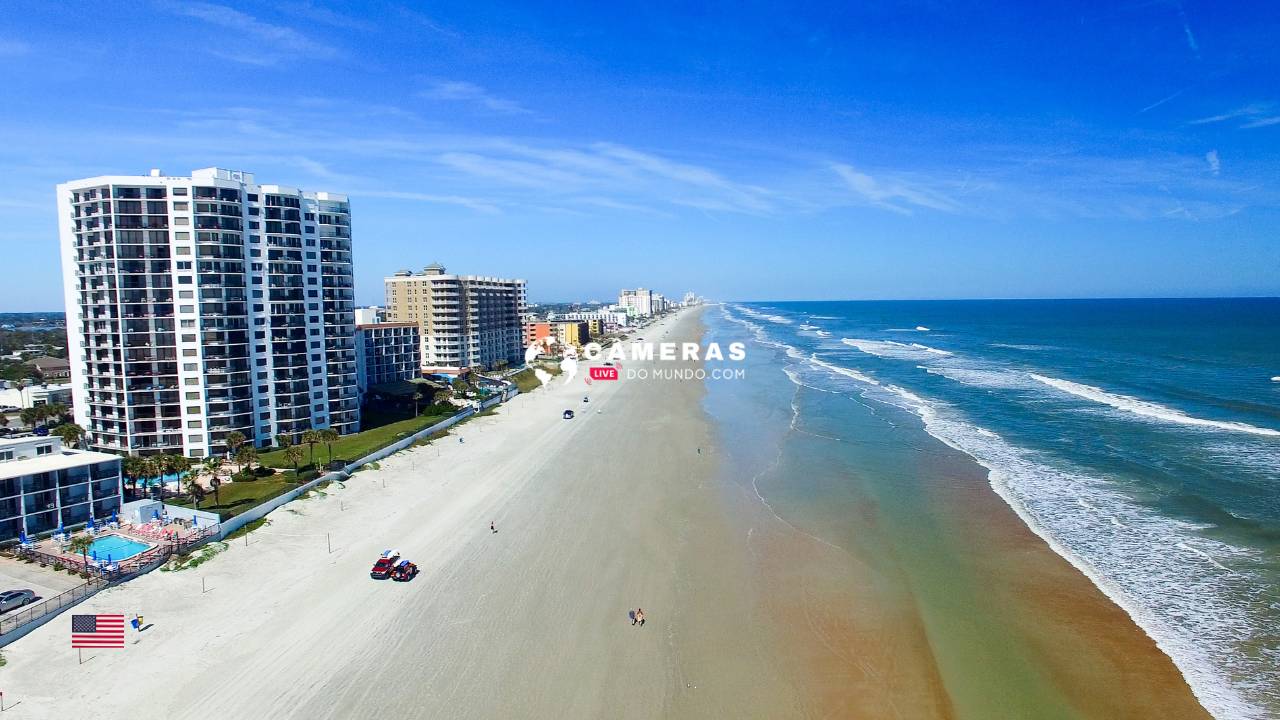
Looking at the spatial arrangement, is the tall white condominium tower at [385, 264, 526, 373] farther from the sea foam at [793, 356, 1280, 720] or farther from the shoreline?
the sea foam at [793, 356, 1280, 720]

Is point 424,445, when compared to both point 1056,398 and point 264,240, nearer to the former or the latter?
point 264,240

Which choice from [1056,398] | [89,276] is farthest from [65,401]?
[1056,398]

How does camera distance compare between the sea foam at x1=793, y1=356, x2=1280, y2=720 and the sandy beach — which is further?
the sea foam at x1=793, y1=356, x2=1280, y2=720

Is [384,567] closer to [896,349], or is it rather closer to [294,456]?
[294,456]

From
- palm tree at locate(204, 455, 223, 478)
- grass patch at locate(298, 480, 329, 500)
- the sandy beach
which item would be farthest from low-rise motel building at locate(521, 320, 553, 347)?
the sandy beach

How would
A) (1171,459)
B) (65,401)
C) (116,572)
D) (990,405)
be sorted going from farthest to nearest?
1. (990,405)
2. (65,401)
3. (1171,459)
4. (116,572)

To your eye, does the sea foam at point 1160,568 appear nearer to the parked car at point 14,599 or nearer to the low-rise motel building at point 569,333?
the parked car at point 14,599
